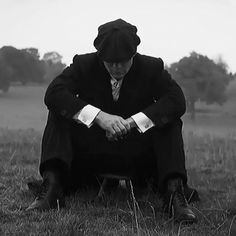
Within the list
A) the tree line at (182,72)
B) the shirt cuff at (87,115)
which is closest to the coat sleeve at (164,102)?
the shirt cuff at (87,115)

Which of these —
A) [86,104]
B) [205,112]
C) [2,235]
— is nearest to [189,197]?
[86,104]

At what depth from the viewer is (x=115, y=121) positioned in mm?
3973

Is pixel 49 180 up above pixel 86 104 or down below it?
below

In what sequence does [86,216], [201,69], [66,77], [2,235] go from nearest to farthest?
[2,235] < [86,216] < [66,77] < [201,69]

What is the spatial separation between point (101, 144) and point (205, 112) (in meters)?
51.8

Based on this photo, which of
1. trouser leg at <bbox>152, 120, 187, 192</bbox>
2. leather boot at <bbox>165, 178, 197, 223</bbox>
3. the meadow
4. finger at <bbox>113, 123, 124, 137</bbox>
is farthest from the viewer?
trouser leg at <bbox>152, 120, 187, 192</bbox>

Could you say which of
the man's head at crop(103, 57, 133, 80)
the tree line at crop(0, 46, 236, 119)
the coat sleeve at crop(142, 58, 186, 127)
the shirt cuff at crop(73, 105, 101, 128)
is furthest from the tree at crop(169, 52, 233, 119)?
the shirt cuff at crop(73, 105, 101, 128)

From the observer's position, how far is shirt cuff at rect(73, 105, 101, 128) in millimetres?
4101

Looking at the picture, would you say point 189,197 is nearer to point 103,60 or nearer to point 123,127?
point 123,127

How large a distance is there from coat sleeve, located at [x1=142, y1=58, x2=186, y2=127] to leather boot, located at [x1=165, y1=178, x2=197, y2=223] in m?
0.46

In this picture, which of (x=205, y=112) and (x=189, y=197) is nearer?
(x=189, y=197)

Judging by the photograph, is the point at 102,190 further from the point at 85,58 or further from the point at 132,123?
the point at 85,58

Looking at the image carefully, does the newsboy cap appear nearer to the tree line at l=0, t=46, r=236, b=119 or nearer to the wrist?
the wrist

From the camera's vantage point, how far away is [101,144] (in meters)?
4.36
